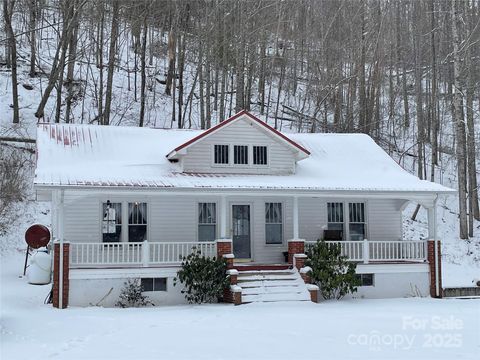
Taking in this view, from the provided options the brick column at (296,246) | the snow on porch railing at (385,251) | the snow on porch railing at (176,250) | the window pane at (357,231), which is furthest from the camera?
the window pane at (357,231)

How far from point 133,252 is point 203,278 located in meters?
2.15

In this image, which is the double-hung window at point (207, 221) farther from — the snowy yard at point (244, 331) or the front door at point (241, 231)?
the snowy yard at point (244, 331)

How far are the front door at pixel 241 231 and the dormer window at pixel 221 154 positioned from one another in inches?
64.0

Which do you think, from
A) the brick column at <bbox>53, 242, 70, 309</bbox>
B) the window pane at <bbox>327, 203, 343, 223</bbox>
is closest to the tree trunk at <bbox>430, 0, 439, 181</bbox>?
the window pane at <bbox>327, 203, 343, 223</bbox>

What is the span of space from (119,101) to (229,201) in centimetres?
2141

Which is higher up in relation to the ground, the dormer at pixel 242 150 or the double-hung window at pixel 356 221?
the dormer at pixel 242 150

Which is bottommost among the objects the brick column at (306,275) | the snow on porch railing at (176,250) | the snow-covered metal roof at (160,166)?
the brick column at (306,275)

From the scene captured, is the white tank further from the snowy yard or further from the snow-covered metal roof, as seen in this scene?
the snow-covered metal roof

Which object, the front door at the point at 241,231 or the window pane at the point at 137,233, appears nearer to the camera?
the window pane at the point at 137,233

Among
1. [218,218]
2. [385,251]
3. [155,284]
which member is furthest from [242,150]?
[385,251]

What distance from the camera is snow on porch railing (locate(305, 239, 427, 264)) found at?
747 inches

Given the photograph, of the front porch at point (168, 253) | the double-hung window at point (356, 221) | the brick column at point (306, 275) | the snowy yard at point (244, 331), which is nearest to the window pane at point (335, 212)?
the double-hung window at point (356, 221)

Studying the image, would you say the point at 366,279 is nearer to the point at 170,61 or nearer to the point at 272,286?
the point at 272,286

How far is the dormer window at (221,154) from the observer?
64.5 ft
